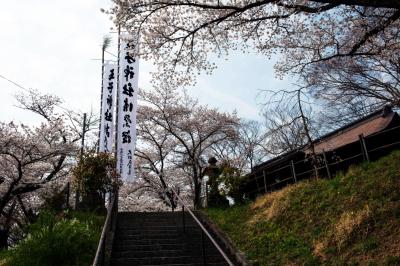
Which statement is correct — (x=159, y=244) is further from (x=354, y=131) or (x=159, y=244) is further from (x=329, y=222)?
(x=354, y=131)

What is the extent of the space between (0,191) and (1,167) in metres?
1.56

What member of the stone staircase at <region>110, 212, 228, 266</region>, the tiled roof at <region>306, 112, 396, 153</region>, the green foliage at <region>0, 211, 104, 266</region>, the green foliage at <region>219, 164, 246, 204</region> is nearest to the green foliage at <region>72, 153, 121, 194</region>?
the stone staircase at <region>110, 212, 228, 266</region>

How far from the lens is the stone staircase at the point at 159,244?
910 cm

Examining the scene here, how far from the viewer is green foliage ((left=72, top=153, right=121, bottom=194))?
1323cm

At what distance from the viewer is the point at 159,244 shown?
10242 millimetres

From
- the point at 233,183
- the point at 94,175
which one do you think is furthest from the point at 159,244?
the point at 233,183

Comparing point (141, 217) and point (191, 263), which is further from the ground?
point (141, 217)

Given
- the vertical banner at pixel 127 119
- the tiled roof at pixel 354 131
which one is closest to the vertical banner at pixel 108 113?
the vertical banner at pixel 127 119

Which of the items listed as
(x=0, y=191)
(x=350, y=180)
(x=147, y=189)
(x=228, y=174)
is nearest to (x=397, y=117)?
(x=350, y=180)

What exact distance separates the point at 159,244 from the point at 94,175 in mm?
4184

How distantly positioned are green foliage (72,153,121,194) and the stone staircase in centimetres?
127

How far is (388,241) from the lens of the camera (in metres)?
7.54

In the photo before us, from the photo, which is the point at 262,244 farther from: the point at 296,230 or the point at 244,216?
the point at 244,216

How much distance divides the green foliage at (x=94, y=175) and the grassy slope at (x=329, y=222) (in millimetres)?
3790
